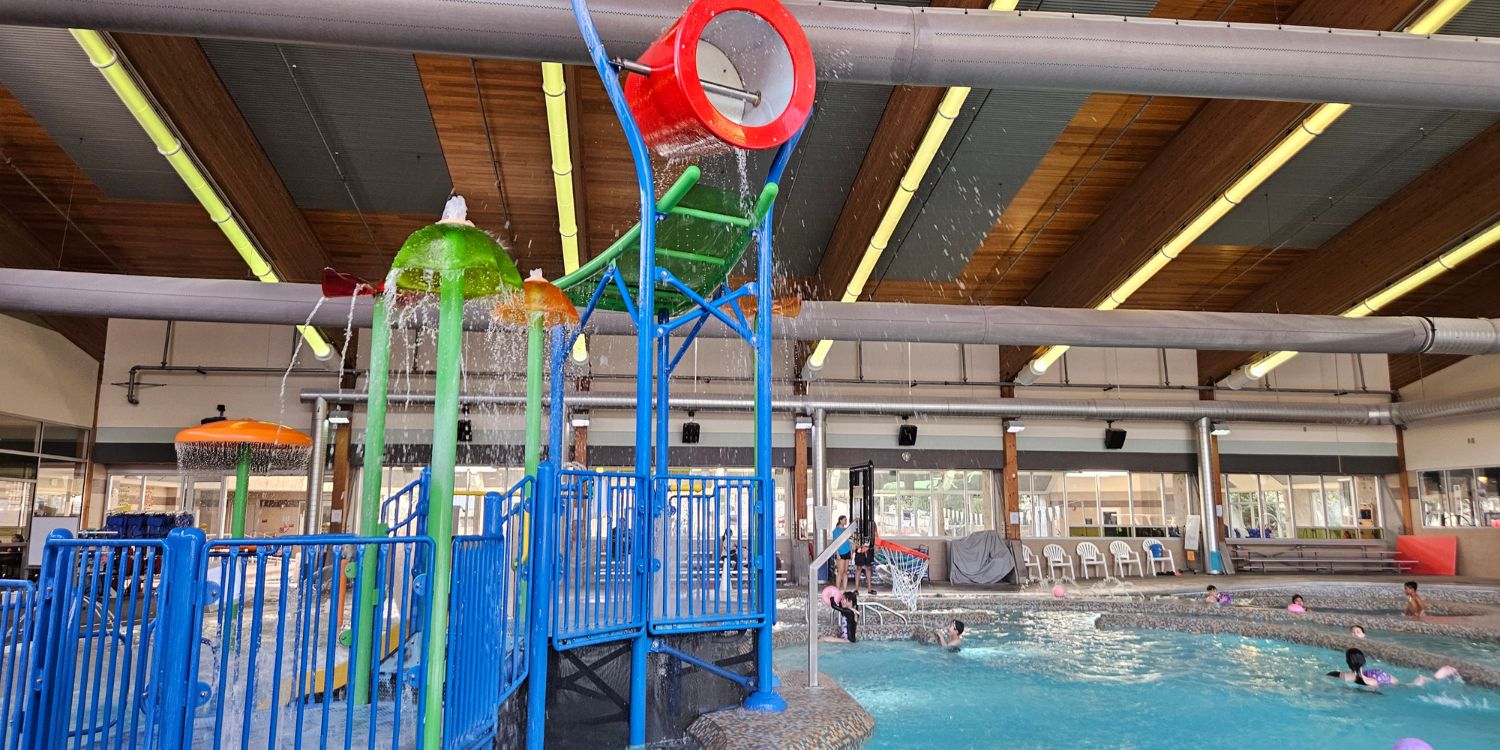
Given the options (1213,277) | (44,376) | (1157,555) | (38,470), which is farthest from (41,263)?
(1157,555)

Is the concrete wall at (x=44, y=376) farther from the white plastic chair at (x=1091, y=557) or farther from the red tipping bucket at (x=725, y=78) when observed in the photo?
the white plastic chair at (x=1091, y=557)

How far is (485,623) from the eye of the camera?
4.22 metres

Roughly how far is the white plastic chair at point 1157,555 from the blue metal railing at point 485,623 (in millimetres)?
17589

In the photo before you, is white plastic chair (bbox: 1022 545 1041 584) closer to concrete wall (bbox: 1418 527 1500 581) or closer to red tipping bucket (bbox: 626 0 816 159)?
concrete wall (bbox: 1418 527 1500 581)

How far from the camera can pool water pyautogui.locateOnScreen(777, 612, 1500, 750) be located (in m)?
6.56

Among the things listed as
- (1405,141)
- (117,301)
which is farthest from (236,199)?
(1405,141)

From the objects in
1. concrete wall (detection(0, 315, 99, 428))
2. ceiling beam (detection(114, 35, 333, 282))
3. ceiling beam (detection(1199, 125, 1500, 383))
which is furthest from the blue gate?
ceiling beam (detection(1199, 125, 1500, 383))

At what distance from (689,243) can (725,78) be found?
1.50m

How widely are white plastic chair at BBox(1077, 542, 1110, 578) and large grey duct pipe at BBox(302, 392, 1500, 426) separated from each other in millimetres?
2852

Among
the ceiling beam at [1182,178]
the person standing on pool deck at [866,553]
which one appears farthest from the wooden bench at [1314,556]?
the person standing on pool deck at [866,553]

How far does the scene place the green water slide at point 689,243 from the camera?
17.9 feet

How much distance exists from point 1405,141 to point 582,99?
11670mm

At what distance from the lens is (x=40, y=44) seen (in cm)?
995

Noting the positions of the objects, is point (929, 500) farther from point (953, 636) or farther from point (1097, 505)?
point (953, 636)
